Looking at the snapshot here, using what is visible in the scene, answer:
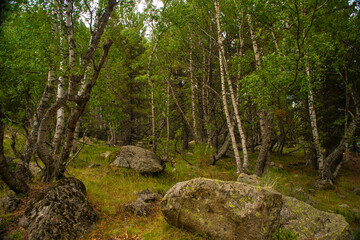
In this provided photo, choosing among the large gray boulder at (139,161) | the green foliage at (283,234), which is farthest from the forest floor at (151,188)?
the green foliage at (283,234)

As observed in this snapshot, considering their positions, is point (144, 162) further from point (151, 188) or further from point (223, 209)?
point (223, 209)

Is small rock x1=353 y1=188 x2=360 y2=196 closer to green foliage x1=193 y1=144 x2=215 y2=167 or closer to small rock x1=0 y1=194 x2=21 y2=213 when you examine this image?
green foliage x1=193 y1=144 x2=215 y2=167

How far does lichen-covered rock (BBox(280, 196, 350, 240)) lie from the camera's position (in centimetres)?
432

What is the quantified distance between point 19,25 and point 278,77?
10403 mm

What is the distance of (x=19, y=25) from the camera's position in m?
7.18

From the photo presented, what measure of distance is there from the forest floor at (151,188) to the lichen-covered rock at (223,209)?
39cm

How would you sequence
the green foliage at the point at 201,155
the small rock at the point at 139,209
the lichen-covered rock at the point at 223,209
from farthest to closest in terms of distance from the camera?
the green foliage at the point at 201,155
the small rock at the point at 139,209
the lichen-covered rock at the point at 223,209

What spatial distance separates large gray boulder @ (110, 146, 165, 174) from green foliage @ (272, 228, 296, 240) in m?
5.73

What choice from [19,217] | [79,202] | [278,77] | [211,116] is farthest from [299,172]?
[19,217]

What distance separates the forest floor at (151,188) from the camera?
441 cm

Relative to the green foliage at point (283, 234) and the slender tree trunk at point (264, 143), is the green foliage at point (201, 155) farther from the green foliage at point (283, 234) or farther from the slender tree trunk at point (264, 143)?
the green foliage at point (283, 234)

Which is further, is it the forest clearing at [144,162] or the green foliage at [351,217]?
the green foliage at [351,217]

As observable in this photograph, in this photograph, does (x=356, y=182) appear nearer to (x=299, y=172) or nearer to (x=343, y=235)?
(x=299, y=172)

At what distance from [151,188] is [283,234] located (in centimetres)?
470
